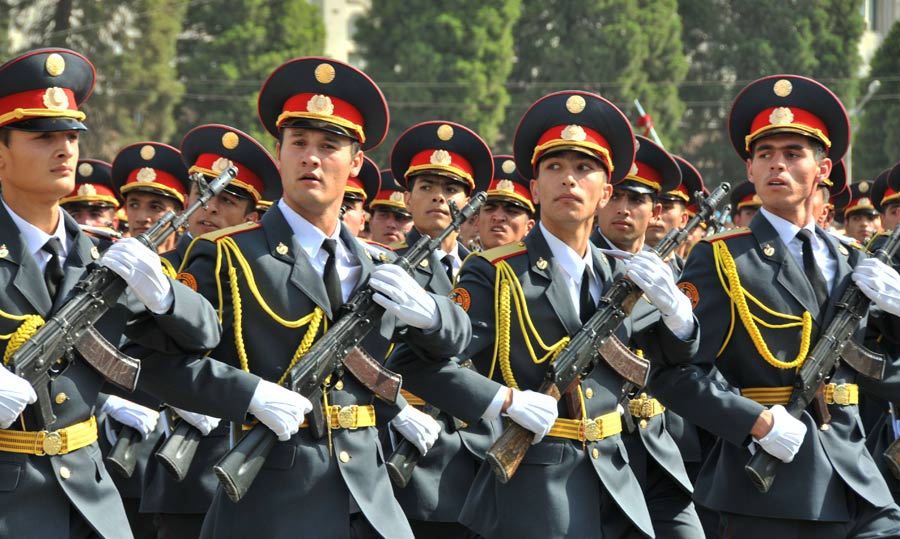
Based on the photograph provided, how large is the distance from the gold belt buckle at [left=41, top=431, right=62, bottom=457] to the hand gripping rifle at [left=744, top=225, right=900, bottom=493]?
110 inches

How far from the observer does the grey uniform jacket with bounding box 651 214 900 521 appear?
6359 mm

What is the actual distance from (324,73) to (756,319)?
214 centimetres

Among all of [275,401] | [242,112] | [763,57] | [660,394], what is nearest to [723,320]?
[660,394]

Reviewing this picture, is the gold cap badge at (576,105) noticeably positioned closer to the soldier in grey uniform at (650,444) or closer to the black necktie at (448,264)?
the soldier in grey uniform at (650,444)

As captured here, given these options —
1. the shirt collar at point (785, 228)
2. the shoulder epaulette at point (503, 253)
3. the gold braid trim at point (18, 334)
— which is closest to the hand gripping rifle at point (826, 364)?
the shirt collar at point (785, 228)

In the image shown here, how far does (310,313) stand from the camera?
5578mm

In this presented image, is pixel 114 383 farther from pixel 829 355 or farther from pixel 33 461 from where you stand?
pixel 829 355

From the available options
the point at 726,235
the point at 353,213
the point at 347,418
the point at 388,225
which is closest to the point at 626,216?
the point at 726,235

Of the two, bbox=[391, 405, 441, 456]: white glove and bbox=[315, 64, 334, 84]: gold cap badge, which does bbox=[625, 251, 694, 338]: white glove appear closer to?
bbox=[391, 405, 441, 456]: white glove

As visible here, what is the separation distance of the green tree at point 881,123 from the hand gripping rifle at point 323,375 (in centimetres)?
4076

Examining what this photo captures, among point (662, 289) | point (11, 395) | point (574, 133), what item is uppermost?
point (574, 133)

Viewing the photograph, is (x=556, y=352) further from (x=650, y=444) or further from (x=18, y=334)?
(x=18, y=334)

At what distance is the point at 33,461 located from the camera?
5.22 metres

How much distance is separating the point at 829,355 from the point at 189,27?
48.1m
